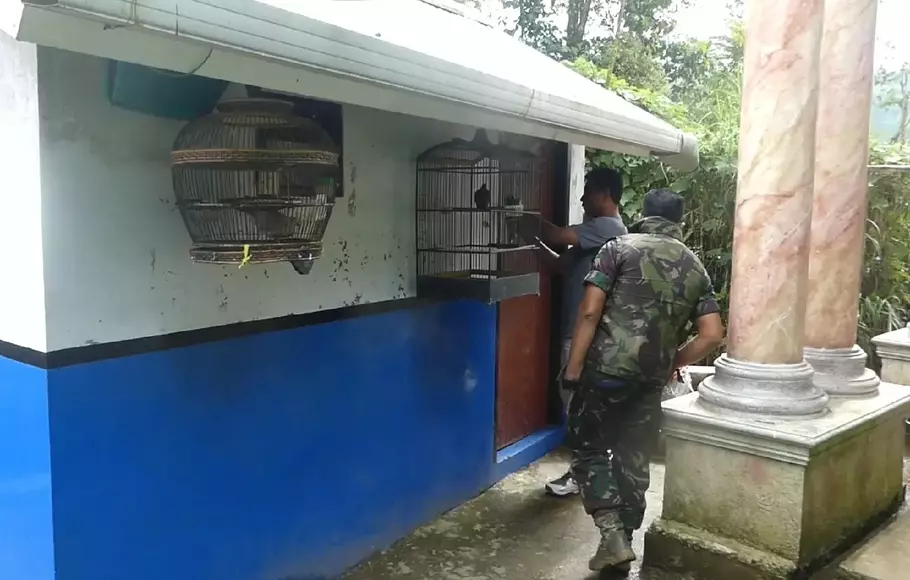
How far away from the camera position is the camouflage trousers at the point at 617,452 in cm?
363

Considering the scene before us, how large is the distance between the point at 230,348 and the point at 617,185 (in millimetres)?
2652

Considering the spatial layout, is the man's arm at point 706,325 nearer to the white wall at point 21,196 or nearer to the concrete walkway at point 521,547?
the concrete walkway at point 521,547

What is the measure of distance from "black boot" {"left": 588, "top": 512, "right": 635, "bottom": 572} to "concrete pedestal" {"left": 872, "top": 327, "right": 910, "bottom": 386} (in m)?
3.34

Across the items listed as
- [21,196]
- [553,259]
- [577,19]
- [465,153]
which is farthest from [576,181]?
[577,19]

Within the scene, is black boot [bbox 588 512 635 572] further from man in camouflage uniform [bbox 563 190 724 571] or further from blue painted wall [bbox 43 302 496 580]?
blue painted wall [bbox 43 302 496 580]

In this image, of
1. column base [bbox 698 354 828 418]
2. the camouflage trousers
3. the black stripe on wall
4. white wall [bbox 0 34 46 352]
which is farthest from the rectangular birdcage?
white wall [bbox 0 34 46 352]

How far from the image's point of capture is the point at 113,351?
253 cm

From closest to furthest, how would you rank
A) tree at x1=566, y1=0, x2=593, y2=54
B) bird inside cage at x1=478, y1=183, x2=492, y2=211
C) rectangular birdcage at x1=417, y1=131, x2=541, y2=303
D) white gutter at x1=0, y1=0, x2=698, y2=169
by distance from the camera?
white gutter at x1=0, y1=0, x2=698, y2=169 → rectangular birdcage at x1=417, y1=131, x2=541, y2=303 → bird inside cage at x1=478, y1=183, x2=492, y2=211 → tree at x1=566, y1=0, x2=593, y2=54

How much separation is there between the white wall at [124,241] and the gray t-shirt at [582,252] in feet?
5.49

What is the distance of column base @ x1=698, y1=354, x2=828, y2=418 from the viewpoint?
3457 mm

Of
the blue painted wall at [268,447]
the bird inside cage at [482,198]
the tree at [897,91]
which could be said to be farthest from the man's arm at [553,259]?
the tree at [897,91]

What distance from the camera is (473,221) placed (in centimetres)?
435

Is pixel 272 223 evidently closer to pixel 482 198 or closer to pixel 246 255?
pixel 246 255

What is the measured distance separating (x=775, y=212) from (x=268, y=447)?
252 centimetres
